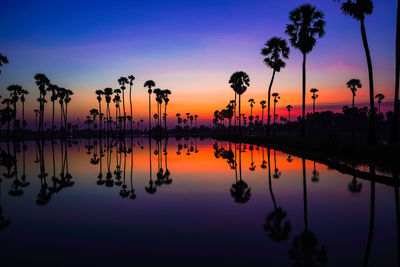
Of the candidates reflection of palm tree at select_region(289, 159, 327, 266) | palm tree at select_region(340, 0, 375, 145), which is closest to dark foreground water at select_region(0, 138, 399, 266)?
reflection of palm tree at select_region(289, 159, 327, 266)

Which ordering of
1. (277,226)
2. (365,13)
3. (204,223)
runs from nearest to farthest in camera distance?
(277,226), (204,223), (365,13)

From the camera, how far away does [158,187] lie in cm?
1306

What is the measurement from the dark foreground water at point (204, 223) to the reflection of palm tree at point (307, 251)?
0.06 ft

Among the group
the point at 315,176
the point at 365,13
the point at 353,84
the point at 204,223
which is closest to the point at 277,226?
the point at 204,223

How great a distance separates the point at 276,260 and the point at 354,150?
63.4 ft

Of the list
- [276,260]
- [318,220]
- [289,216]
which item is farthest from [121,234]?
[318,220]

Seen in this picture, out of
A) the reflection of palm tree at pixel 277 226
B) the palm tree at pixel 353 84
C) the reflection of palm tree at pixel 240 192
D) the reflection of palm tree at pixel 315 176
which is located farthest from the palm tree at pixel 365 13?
the palm tree at pixel 353 84

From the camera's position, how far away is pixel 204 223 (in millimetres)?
7656

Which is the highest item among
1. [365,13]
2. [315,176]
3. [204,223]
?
[365,13]

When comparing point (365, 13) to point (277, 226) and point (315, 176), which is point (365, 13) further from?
point (277, 226)

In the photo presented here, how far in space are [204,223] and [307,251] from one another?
2.97m

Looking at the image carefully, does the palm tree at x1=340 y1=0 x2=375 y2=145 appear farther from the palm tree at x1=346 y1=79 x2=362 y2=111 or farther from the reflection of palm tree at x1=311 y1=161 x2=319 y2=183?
the palm tree at x1=346 y1=79 x2=362 y2=111

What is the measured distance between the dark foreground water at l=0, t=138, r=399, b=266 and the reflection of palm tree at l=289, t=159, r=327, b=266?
0.06ft

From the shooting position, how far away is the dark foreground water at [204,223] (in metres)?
5.55
